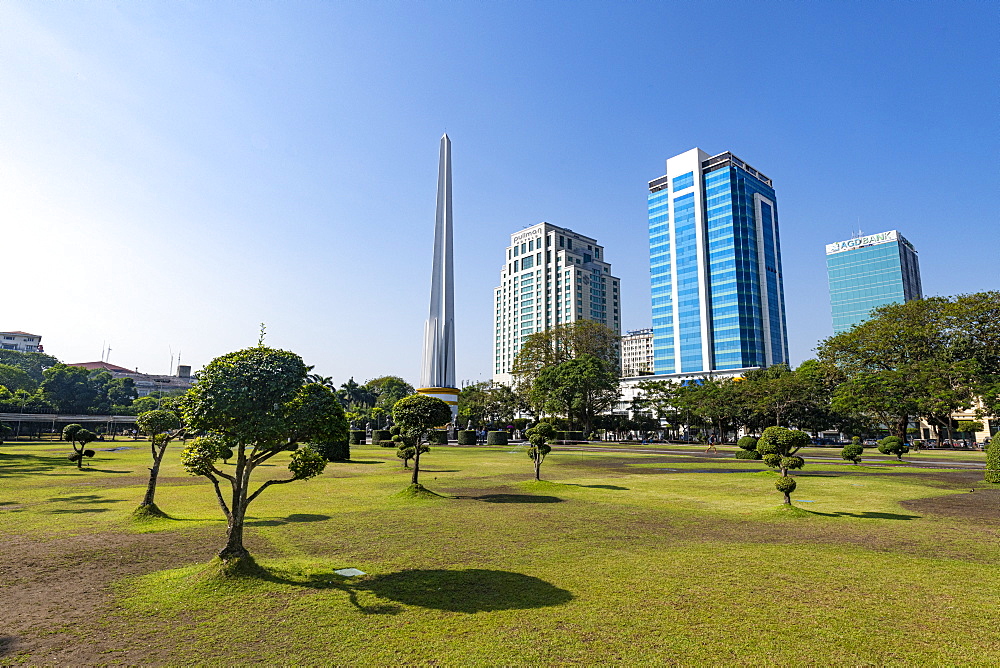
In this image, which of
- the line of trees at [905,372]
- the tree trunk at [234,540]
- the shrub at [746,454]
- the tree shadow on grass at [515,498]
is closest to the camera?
the tree trunk at [234,540]

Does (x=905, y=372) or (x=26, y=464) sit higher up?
(x=905, y=372)

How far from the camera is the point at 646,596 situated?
9.00 metres

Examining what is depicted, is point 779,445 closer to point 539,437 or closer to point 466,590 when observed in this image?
point 539,437

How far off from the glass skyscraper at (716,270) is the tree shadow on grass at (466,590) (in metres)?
127

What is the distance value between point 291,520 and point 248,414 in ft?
24.6

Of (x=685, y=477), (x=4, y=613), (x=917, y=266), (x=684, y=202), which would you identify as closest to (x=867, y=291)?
(x=917, y=266)

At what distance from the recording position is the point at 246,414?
978 centimetres

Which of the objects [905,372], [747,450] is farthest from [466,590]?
[905,372]

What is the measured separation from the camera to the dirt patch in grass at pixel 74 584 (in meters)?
7.00

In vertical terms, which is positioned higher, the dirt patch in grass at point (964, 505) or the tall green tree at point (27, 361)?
the tall green tree at point (27, 361)

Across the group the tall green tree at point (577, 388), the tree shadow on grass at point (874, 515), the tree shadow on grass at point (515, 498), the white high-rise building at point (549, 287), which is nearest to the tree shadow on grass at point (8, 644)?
the tree shadow on grass at point (515, 498)

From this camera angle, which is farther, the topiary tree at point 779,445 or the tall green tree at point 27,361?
the tall green tree at point 27,361

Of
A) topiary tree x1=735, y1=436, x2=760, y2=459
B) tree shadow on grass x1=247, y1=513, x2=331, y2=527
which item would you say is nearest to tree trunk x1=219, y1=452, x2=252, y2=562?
tree shadow on grass x1=247, y1=513, x2=331, y2=527

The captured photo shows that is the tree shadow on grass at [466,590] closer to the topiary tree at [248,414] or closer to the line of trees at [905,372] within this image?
the topiary tree at [248,414]
